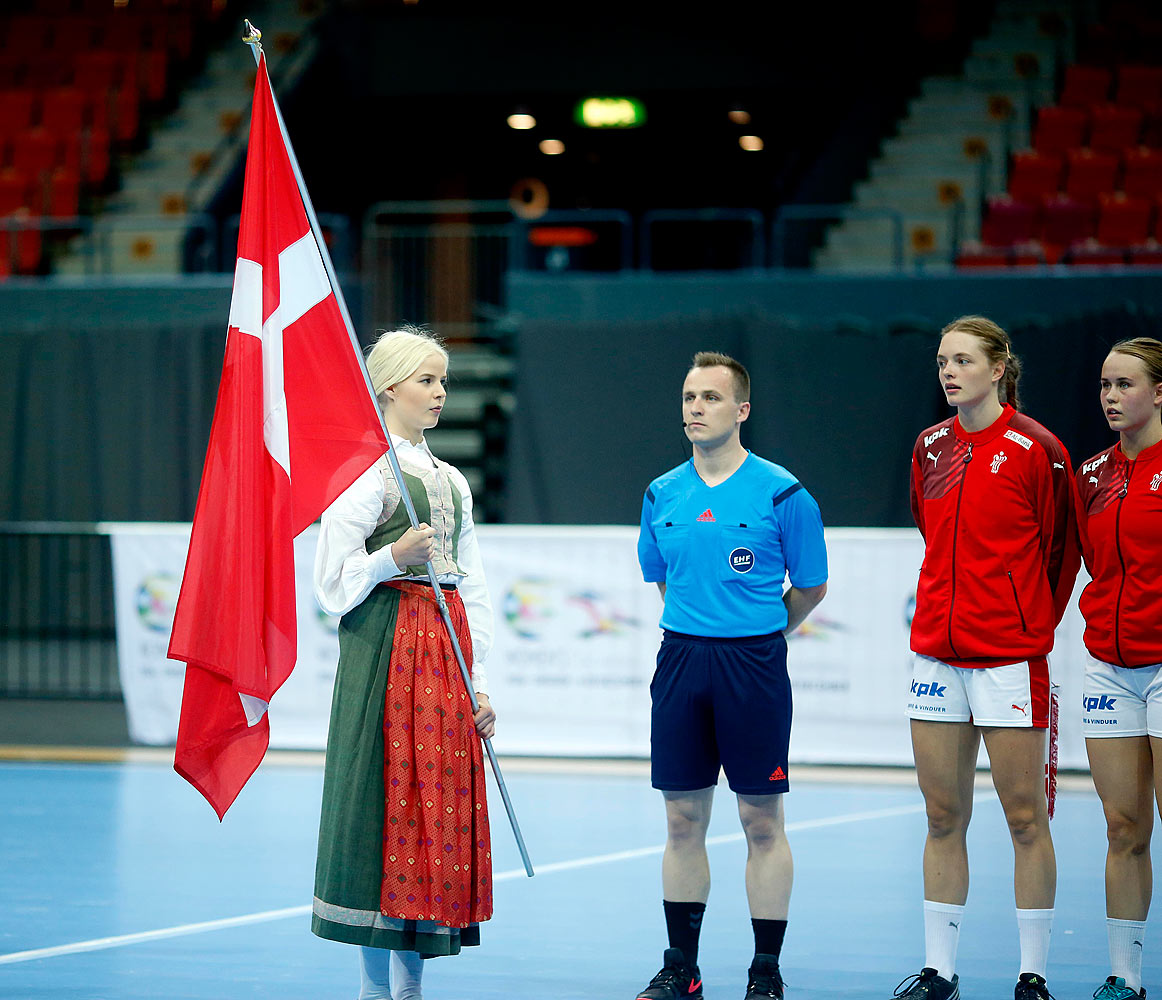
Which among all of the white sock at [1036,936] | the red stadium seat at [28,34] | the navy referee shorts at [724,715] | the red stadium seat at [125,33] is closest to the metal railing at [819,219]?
the navy referee shorts at [724,715]

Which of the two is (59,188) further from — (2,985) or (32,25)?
(2,985)

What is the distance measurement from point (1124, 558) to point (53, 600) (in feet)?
32.7

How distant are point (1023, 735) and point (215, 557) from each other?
2.23 metres

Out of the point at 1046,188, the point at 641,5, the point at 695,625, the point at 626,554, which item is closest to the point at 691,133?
the point at 641,5

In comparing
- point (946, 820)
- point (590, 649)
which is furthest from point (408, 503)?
point (590, 649)

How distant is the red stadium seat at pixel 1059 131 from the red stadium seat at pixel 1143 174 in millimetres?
758

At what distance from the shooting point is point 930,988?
4012 mm

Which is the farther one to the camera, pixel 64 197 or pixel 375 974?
pixel 64 197

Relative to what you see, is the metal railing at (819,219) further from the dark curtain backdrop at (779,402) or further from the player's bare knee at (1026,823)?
the player's bare knee at (1026,823)

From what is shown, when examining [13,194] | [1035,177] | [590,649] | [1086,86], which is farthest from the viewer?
[13,194]

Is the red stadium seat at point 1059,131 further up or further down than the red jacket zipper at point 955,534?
further up

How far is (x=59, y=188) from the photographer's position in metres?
14.4

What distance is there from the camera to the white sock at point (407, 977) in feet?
12.2

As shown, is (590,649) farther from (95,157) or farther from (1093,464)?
(95,157)
